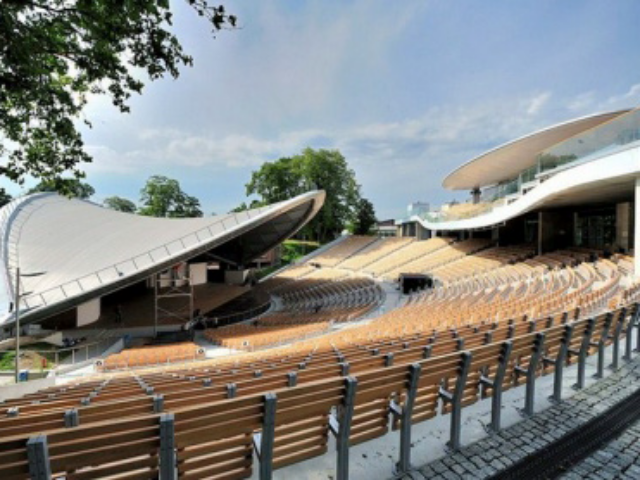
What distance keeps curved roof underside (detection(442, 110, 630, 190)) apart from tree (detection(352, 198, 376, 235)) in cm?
1399

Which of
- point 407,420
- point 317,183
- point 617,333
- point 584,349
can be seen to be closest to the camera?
point 407,420

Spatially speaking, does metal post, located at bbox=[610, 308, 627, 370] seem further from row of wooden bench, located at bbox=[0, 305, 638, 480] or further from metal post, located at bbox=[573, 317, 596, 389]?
row of wooden bench, located at bbox=[0, 305, 638, 480]

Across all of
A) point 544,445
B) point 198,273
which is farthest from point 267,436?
point 198,273

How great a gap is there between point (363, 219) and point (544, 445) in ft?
172

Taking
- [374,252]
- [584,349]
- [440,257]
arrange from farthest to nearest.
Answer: [374,252] < [440,257] < [584,349]

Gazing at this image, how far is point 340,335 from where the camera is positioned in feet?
34.0

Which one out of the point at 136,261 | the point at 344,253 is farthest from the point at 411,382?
the point at 344,253

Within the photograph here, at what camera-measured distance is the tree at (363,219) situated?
181ft

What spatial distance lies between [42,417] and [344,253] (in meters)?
41.6

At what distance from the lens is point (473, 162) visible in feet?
111

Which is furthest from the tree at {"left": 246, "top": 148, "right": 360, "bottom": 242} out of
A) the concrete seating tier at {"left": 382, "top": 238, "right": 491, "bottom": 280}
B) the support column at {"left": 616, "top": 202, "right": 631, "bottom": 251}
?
the support column at {"left": 616, "top": 202, "right": 631, "bottom": 251}

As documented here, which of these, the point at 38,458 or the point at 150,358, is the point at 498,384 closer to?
the point at 38,458

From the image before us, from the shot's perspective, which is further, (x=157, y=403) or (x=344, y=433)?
(x=344, y=433)

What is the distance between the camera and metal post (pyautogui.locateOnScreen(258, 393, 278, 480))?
2.20 meters
